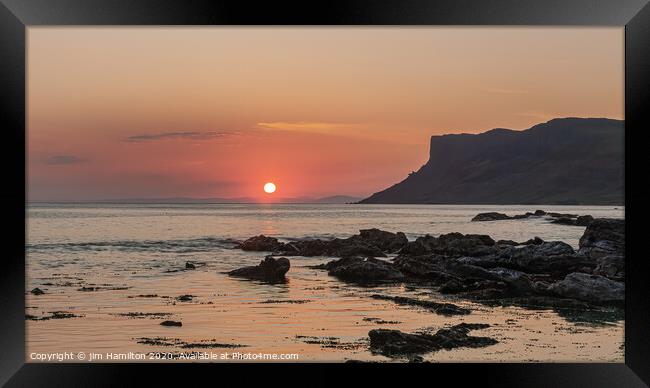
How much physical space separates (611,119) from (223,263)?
94.9 m

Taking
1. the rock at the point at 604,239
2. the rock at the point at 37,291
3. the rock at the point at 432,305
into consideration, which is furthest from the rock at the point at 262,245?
the rock at the point at 432,305

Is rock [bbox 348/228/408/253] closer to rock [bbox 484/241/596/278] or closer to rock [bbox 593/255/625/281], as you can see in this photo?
rock [bbox 484/241/596/278]

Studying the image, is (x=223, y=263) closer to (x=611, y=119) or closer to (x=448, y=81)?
(x=448, y=81)

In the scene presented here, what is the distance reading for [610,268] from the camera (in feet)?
45.4

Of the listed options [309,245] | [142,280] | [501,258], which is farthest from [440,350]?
[309,245]

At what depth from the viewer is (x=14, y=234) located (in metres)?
4.89

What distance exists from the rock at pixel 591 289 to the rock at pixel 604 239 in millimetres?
3984

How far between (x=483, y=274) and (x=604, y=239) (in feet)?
14.5

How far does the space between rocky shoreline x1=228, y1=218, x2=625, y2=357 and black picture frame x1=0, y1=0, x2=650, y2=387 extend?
221 cm

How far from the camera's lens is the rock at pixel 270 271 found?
49.0 feet

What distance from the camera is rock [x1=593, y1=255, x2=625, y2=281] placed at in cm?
1353

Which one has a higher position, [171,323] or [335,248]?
[335,248]

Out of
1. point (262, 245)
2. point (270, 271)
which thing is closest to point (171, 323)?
point (270, 271)

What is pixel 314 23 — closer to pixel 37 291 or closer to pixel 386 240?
pixel 37 291
